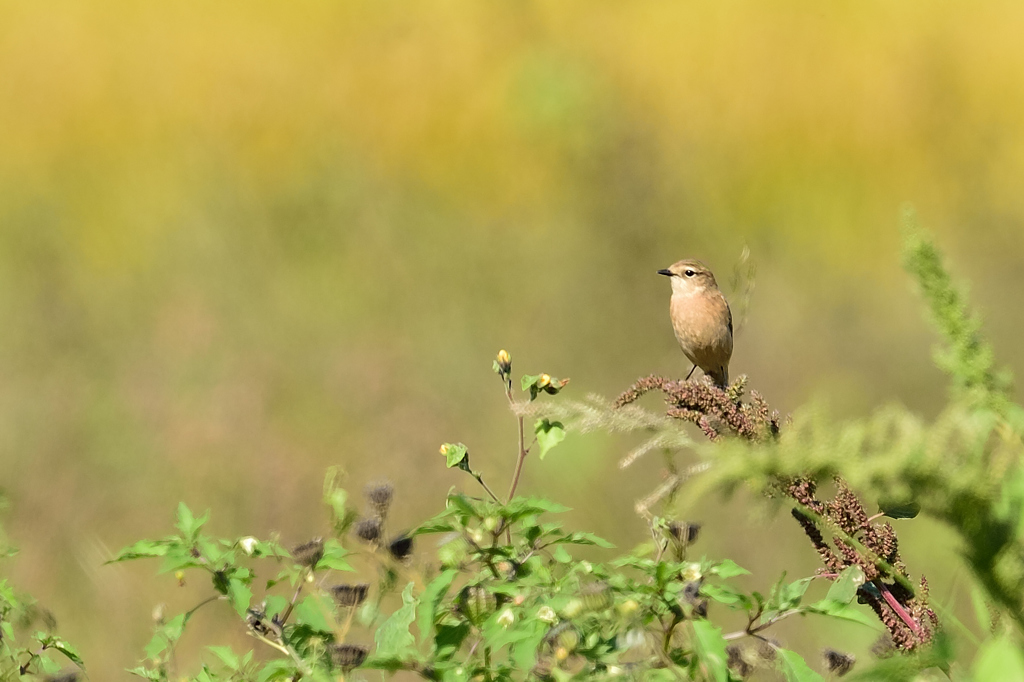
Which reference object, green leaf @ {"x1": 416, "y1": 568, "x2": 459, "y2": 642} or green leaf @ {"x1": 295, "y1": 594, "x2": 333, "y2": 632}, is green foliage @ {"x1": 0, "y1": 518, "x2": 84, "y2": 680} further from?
green leaf @ {"x1": 416, "y1": 568, "x2": 459, "y2": 642}

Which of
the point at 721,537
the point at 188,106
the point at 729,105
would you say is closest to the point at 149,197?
the point at 188,106

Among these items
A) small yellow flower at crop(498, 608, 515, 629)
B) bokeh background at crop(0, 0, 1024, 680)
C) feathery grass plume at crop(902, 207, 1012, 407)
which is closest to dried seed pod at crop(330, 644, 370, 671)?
small yellow flower at crop(498, 608, 515, 629)

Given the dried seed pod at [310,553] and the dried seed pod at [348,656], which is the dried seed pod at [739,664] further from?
the dried seed pod at [310,553]

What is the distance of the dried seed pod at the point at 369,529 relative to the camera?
182 cm

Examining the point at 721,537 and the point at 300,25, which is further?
the point at 300,25

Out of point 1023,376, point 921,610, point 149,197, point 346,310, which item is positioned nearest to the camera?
point 921,610

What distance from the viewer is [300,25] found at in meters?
7.41

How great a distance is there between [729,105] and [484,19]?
1.65 metres

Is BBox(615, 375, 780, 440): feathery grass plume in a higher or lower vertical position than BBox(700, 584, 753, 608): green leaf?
higher

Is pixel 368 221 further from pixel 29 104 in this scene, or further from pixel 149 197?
pixel 29 104

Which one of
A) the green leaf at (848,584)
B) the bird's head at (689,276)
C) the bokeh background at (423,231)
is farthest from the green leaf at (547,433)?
the bird's head at (689,276)

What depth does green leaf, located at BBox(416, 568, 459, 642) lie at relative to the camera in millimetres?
1394

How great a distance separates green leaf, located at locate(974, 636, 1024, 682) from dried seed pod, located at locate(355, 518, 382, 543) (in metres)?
1.29

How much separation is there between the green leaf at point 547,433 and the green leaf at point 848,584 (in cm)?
46
